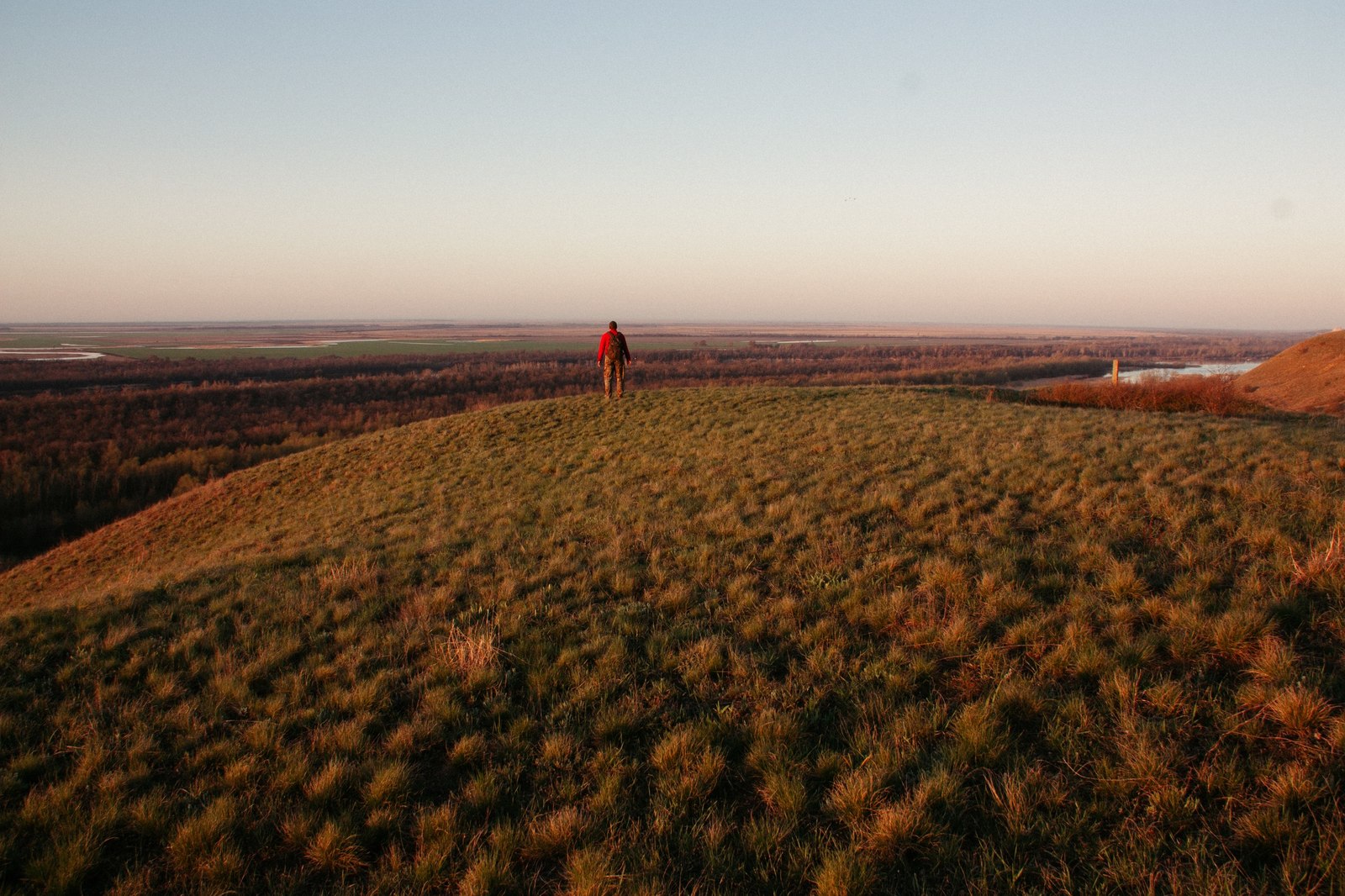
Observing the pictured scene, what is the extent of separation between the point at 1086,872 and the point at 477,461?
15385 mm

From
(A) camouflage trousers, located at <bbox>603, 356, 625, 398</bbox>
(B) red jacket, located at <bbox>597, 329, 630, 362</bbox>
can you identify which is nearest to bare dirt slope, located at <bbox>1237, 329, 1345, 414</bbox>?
(B) red jacket, located at <bbox>597, 329, 630, 362</bbox>

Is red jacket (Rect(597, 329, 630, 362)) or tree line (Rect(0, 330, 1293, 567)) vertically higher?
red jacket (Rect(597, 329, 630, 362))

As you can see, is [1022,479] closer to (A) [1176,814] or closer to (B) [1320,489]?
(B) [1320,489]

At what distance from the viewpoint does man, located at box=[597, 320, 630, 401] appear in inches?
792

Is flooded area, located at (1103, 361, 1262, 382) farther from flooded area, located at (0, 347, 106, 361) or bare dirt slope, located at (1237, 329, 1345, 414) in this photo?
flooded area, located at (0, 347, 106, 361)

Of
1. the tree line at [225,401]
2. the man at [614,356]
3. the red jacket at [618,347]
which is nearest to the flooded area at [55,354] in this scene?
the tree line at [225,401]

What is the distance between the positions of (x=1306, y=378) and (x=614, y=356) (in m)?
26.1

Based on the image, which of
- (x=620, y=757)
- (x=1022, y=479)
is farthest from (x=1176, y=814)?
(x=1022, y=479)

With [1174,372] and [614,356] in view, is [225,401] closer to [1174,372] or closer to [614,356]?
[614,356]

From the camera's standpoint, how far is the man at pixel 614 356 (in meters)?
20.1

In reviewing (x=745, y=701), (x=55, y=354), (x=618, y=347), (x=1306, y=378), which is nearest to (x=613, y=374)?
(x=618, y=347)

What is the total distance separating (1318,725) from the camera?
360cm

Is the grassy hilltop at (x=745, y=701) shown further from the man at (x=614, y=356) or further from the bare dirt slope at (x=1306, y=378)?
the bare dirt slope at (x=1306, y=378)

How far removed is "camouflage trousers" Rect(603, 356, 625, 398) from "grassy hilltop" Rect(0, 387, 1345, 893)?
11.8 metres
